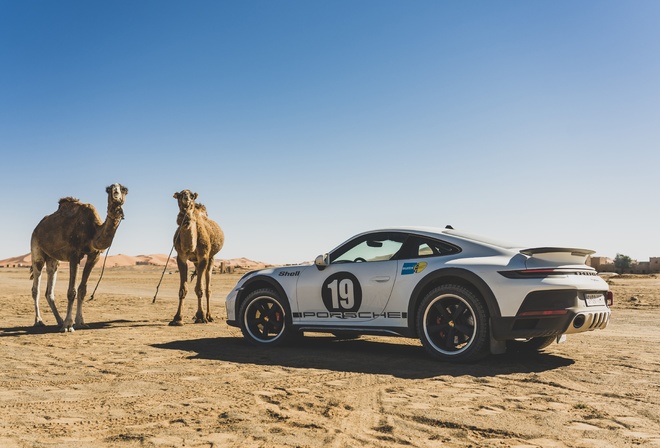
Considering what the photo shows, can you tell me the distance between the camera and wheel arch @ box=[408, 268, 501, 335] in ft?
21.7

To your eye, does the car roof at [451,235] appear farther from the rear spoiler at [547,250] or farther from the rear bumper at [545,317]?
the rear bumper at [545,317]

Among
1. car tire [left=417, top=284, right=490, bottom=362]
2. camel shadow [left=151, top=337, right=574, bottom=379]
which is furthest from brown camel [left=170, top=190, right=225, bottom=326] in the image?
car tire [left=417, top=284, right=490, bottom=362]

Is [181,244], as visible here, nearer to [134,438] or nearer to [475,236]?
[475,236]

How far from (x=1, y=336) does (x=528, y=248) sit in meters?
9.16

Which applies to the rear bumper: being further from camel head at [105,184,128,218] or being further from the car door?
camel head at [105,184,128,218]

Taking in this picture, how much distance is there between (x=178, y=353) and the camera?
26.5 feet

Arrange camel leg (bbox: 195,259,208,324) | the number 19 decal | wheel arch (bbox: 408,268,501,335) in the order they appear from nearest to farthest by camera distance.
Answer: wheel arch (bbox: 408,268,501,335) → the number 19 decal → camel leg (bbox: 195,259,208,324)

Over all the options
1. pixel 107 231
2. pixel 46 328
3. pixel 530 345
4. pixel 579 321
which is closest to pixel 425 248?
pixel 579 321

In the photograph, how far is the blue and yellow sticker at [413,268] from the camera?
23.8 feet

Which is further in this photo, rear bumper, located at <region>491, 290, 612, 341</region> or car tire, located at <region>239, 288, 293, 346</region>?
car tire, located at <region>239, 288, 293, 346</region>

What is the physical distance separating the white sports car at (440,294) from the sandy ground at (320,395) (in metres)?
0.41

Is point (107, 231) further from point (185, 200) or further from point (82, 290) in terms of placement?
point (185, 200)

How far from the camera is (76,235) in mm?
11523

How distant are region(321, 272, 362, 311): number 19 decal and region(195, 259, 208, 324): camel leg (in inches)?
207
